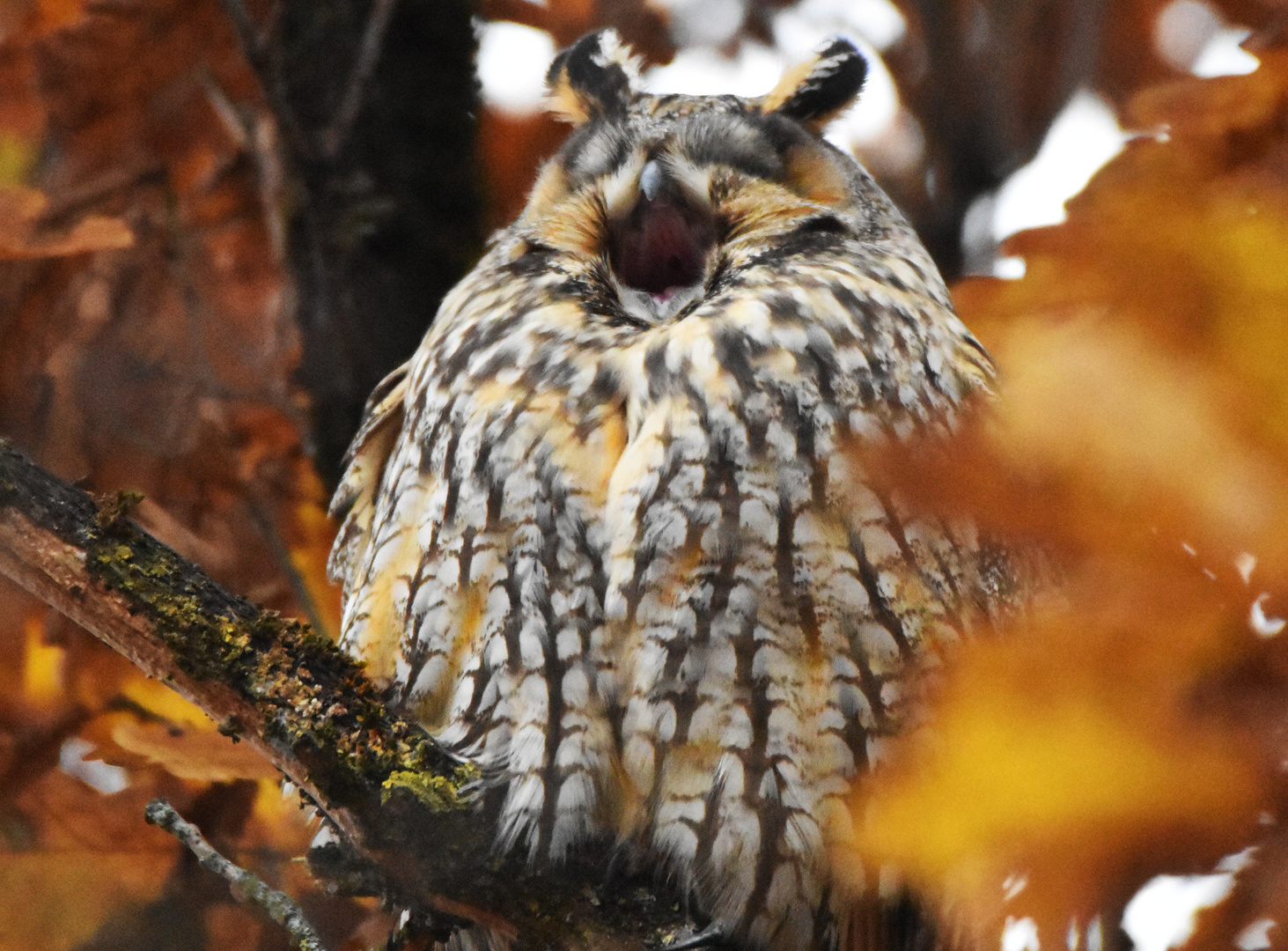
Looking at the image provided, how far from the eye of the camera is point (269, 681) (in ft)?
4.80

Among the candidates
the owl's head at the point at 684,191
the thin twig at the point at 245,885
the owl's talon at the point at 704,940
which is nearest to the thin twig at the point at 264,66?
the owl's head at the point at 684,191

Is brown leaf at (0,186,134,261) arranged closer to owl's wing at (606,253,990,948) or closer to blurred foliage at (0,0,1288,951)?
blurred foliage at (0,0,1288,951)

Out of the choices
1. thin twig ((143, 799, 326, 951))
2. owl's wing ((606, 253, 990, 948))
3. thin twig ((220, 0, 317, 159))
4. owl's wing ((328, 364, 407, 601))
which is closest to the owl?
owl's wing ((606, 253, 990, 948))

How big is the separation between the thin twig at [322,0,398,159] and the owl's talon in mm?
1666

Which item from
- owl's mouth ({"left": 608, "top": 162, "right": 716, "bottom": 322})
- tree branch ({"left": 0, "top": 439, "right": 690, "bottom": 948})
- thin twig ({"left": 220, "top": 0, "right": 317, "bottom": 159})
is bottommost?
tree branch ({"left": 0, "top": 439, "right": 690, "bottom": 948})

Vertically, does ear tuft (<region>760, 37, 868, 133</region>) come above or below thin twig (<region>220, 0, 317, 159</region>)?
above

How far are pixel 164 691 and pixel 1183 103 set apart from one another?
6.55 ft

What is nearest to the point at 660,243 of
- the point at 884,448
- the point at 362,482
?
the point at 362,482

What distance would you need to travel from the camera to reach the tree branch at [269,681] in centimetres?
145

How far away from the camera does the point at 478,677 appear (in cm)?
170

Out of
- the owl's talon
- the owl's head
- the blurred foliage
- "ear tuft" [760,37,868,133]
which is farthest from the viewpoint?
"ear tuft" [760,37,868,133]

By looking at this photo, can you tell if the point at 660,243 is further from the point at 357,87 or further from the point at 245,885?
the point at 245,885

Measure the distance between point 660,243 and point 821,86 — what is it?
1.80ft

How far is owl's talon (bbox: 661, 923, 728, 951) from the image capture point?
1.59 metres
